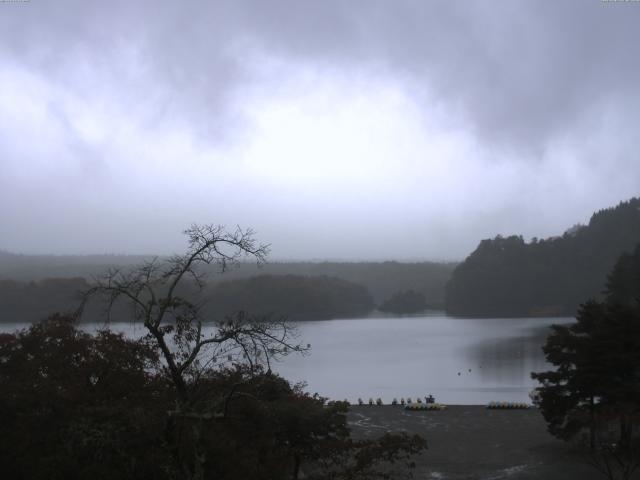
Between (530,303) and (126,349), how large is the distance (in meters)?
61.8

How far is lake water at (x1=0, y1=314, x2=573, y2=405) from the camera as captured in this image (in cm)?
2219

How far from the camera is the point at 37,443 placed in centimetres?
547

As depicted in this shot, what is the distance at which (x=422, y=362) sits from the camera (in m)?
29.9

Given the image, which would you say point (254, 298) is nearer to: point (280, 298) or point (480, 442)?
point (280, 298)

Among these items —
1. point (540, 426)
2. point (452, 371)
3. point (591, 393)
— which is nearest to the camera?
point (591, 393)

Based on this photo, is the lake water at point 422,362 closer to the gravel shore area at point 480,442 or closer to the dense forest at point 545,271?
the gravel shore area at point 480,442

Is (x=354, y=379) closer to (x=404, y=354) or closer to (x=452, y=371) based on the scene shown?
(x=452, y=371)

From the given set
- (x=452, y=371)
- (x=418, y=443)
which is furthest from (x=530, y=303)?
(x=418, y=443)

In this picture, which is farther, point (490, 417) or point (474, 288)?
point (474, 288)

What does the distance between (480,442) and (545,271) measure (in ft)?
177

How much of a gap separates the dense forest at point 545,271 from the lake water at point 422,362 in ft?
51.7

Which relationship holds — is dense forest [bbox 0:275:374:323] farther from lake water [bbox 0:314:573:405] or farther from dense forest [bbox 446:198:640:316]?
dense forest [bbox 446:198:640:316]

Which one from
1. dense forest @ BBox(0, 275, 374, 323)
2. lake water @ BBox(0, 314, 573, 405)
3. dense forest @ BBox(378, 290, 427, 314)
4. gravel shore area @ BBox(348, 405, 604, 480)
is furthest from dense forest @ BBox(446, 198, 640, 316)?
gravel shore area @ BBox(348, 405, 604, 480)

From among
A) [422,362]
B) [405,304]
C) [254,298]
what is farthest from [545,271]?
[422,362]
